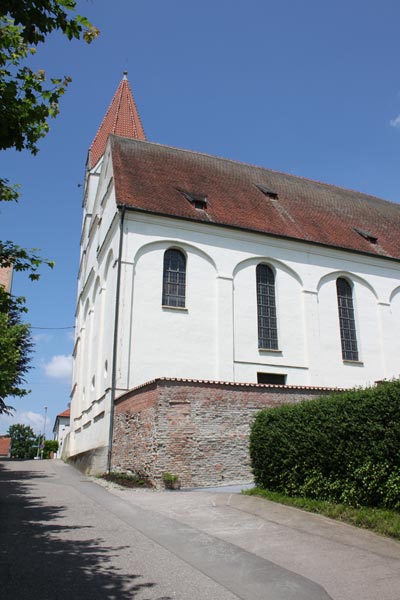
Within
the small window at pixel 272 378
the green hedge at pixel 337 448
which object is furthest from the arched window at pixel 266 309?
the green hedge at pixel 337 448

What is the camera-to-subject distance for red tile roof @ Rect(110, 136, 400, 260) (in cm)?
2272

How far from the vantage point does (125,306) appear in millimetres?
→ 19859

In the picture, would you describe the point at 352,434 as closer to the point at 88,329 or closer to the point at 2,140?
the point at 2,140

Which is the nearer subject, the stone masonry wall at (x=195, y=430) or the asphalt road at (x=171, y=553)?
the asphalt road at (x=171, y=553)

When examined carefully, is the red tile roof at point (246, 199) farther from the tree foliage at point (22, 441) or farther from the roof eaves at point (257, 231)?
the tree foliage at point (22, 441)

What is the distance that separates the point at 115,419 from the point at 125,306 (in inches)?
165

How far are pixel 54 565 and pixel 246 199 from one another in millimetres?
21278

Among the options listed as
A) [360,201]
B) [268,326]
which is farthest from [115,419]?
[360,201]

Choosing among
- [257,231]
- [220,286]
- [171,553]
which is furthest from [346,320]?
[171,553]

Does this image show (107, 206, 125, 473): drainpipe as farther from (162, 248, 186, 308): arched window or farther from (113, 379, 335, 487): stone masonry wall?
(113, 379, 335, 487): stone masonry wall

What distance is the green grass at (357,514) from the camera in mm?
8453

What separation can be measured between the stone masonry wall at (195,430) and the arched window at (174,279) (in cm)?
592

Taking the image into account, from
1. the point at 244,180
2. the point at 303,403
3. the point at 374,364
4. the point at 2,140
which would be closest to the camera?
the point at 2,140

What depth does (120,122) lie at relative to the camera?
114 feet
